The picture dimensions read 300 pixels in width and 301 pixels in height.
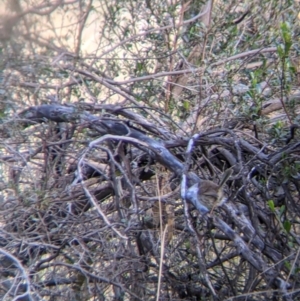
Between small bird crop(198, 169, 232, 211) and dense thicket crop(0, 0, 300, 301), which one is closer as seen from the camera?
small bird crop(198, 169, 232, 211)

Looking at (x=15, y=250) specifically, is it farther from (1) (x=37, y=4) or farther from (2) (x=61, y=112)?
(1) (x=37, y=4)

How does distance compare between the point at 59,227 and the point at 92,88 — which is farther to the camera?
the point at 92,88

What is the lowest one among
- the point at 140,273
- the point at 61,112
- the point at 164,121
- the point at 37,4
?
the point at 140,273

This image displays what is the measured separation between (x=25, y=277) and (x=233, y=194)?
1030 millimetres

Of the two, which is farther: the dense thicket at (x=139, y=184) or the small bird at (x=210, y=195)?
the dense thicket at (x=139, y=184)

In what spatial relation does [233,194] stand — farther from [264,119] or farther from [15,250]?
[15,250]

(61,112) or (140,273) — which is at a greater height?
(61,112)

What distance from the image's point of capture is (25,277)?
8.95 feet

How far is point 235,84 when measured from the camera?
4035mm

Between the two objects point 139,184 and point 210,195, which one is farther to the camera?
point 139,184

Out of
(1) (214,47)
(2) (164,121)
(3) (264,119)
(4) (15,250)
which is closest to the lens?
(4) (15,250)

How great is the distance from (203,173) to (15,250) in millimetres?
971

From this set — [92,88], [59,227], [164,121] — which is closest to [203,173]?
[164,121]

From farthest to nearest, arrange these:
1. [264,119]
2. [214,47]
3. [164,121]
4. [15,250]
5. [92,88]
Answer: [214,47]
[92,88]
[164,121]
[264,119]
[15,250]
